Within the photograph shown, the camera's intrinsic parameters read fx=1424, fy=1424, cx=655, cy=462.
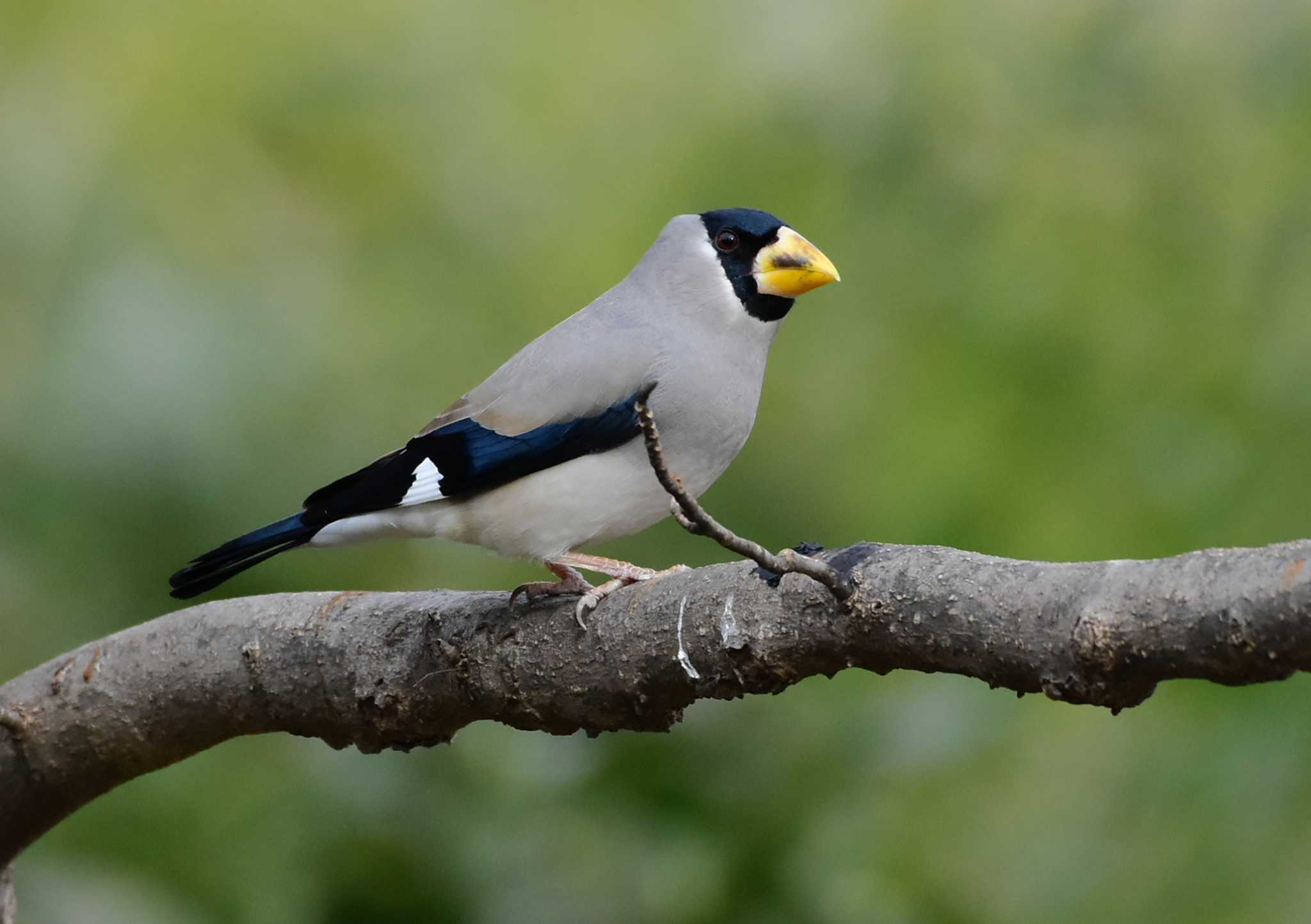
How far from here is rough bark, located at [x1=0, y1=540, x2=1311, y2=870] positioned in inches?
60.6

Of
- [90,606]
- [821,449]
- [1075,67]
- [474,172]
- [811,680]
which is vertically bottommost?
[811,680]

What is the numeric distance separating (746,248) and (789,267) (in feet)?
0.43

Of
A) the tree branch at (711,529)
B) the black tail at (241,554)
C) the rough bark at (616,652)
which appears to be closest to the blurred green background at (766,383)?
the rough bark at (616,652)

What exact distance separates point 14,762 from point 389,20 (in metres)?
2.90

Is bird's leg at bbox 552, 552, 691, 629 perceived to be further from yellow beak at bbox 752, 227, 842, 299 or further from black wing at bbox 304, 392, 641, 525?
yellow beak at bbox 752, 227, 842, 299

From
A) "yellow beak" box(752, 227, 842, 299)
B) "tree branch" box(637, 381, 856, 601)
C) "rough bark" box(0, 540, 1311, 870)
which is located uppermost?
"yellow beak" box(752, 227, 842, 299)

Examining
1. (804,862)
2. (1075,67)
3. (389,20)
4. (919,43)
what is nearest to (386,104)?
(389,20)

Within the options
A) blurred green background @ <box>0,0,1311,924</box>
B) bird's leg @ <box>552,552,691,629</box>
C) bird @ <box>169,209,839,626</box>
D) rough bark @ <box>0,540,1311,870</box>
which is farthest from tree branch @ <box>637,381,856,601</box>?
blurred green background @ <box>0,0,1311,924</box>

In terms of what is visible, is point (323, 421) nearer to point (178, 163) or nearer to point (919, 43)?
point (178, 163)

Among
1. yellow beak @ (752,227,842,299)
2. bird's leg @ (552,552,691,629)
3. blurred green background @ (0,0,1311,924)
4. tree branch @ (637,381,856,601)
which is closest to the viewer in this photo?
tree branch @ (637,381,856,601)

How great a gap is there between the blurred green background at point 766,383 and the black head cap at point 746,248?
1009mm

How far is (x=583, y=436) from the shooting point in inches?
107

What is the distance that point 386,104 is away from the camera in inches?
191

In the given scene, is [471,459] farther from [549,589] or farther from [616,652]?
[616,652]
